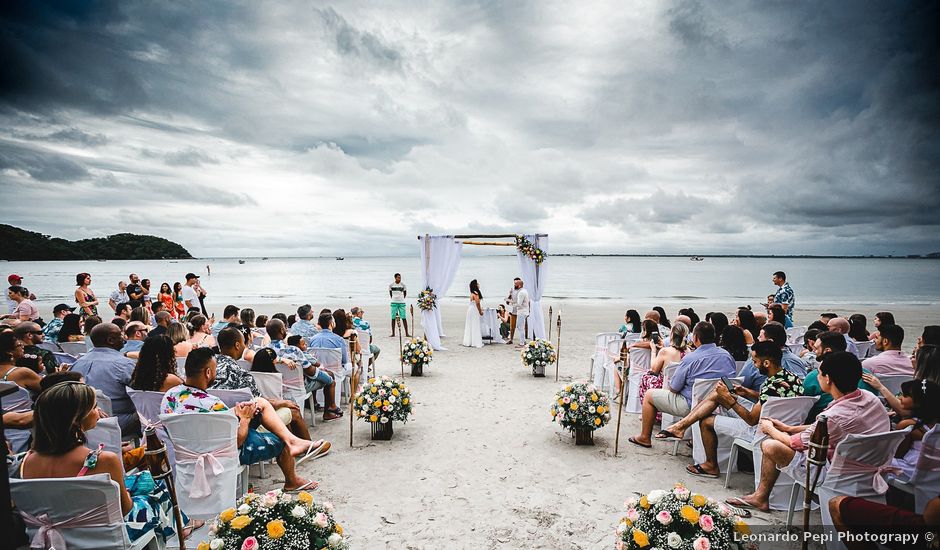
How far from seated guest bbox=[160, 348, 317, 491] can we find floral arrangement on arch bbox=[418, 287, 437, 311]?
23.4 feet

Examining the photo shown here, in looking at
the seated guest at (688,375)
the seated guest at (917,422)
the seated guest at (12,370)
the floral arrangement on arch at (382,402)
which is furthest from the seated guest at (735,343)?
the seated guest at (12,370)

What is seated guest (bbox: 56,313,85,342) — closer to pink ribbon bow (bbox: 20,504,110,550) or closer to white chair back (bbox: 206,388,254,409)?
white chair back (bbox: 206,388,254,409)

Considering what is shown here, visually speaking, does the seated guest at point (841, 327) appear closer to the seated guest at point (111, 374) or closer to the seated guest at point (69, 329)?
the seated guest at point (111, 374)

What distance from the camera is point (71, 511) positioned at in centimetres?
255

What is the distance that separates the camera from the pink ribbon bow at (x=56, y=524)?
248cm

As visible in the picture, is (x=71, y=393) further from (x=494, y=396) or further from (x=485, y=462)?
(x=494, y=396)

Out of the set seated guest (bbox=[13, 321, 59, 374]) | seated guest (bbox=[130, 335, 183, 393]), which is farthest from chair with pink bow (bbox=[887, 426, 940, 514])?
seated guest (bbox=[13, 321, 59, 374])

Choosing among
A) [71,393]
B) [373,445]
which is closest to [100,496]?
[71,393]

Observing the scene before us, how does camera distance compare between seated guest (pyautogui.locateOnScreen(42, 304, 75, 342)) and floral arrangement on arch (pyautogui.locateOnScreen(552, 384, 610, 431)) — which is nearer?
floral arrangement on arch (pyautogui.locateOnScreen(552, 384, 610, 431))

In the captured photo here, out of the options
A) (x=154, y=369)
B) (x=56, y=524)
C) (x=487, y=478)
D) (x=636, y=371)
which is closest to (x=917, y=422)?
(x=487, y=478)

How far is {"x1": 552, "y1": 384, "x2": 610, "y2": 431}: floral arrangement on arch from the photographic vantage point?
5660mm

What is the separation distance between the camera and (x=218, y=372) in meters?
4.74

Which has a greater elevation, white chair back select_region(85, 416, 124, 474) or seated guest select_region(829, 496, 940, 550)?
white chair back select_region(85, 416, 124, 474)

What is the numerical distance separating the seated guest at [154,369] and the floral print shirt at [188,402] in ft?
1.88
